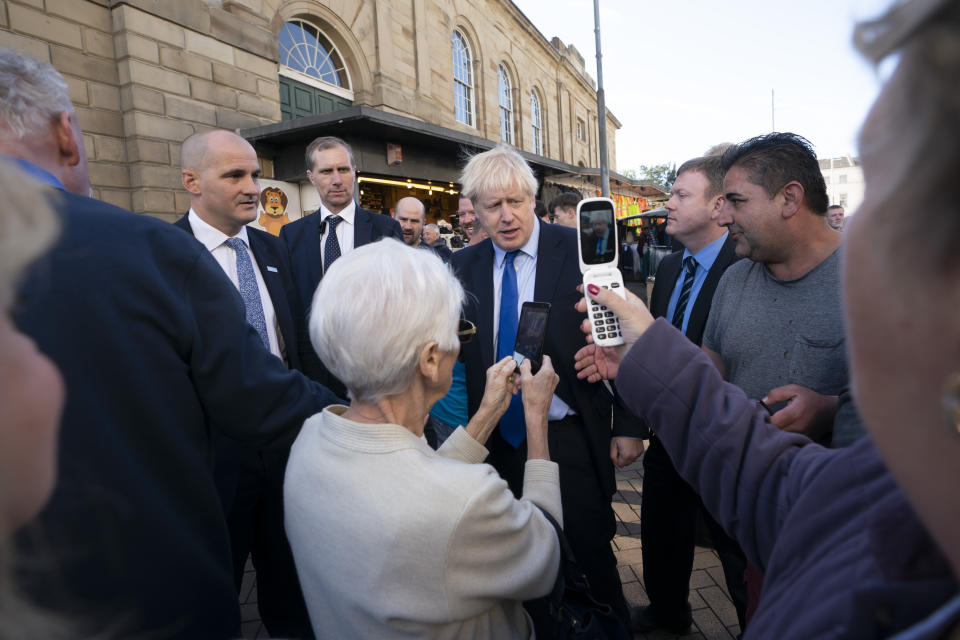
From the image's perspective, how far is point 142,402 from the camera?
3.85ft

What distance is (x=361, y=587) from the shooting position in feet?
3.59

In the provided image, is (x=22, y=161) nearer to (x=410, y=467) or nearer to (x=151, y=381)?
(x=151, y=381)

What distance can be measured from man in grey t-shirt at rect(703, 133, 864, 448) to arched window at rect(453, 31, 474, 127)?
44.4 feet

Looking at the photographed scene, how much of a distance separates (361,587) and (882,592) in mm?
912

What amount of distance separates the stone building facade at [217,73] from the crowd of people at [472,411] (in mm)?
5255

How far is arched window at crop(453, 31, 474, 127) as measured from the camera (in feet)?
49.2

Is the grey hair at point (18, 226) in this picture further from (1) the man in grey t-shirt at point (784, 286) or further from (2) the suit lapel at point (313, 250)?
(2) the suit lapel at point (313, 250)

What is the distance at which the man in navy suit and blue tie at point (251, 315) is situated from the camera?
2.29m

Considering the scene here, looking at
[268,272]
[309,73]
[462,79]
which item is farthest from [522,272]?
[462,79]

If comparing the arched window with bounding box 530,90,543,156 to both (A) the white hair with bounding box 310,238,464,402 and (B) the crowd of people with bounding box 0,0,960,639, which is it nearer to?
(B) the crowd of people with bounding box 0,0,960,639

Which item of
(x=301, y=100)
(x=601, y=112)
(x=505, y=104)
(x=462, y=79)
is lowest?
(x=301, y=100)

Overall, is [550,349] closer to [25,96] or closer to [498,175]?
[498,175]

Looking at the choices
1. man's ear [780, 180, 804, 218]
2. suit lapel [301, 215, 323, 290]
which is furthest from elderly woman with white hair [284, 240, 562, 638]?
suit lapel [301, 215, 323, 290]

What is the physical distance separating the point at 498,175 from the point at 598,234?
691 millimetres
